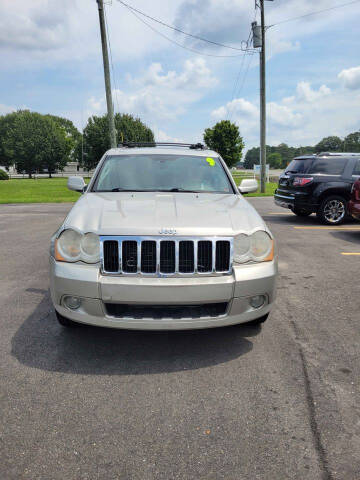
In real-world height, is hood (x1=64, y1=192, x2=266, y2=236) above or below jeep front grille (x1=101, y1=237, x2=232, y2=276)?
above

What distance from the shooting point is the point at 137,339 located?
324cm

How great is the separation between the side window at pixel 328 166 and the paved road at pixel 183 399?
658 cm

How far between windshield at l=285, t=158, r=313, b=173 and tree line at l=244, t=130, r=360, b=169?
97.1 metres

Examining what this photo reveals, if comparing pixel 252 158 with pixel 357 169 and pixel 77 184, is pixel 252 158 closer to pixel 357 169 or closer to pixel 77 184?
pixel 357 169

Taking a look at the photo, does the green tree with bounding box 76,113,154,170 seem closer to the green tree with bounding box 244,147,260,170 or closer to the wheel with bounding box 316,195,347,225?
the wheel with bounding box 316,195,347,225

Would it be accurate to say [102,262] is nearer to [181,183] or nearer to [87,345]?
[87,345]

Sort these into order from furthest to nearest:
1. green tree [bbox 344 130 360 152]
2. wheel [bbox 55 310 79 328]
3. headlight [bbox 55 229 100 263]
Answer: green tree [bbox 344 130 360 152]
wheel [bbox 55 310 79 328]
headlight [bbox 55 229 100 263]

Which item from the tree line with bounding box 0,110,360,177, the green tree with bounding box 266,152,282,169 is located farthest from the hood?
the green tree with bounding box 266,152,282,169

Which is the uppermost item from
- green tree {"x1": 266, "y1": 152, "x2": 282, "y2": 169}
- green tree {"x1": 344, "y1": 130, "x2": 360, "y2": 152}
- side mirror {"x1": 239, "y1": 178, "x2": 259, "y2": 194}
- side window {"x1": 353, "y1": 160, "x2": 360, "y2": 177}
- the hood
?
green tree {"x1": 344, "y1": 130, "x2": 360, "y2": 152}

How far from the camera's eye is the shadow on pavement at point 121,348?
2.82 m

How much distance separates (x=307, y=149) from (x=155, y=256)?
454 ft

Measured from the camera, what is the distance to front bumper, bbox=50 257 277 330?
264cm

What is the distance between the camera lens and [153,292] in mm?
2629

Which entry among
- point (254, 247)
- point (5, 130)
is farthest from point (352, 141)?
point (254, 247)
